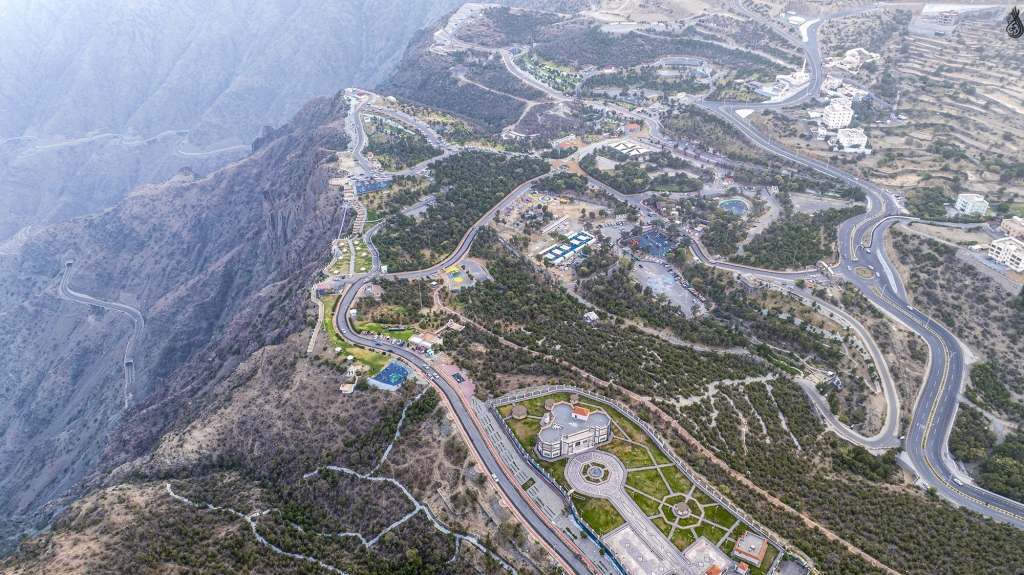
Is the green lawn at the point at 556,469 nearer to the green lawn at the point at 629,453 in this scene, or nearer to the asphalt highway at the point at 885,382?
the asphalt highway at the point at 885,382

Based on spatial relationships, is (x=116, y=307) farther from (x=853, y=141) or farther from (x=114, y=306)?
(x=853, y=141)

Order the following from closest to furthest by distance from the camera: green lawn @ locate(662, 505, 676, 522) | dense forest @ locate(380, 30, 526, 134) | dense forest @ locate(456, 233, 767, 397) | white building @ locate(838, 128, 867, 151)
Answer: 1. green lawn @ locate(662, 505, 676, 522)
2. dense forest @ locate(456, 233, 767, 397)
3. white building @ locate(838, 128, 867, 151)
4. dense forest @ locate(380, 30, 526, 134)

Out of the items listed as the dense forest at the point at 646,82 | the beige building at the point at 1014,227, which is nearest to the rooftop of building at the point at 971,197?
the beige building at the point at 1014,227

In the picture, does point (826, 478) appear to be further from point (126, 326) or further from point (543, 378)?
point (126, 326)

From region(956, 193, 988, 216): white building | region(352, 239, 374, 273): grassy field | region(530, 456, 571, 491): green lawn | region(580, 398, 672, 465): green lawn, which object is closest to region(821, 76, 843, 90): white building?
region(956, 193, 988, 216): white building

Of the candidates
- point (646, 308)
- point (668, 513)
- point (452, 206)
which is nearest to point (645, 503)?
point (668, 513)

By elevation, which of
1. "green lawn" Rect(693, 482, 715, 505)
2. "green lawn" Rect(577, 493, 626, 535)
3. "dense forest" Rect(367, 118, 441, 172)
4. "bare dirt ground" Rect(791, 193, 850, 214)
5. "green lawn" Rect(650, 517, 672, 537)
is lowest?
"bare dirt ground" Rect(791, 193, 850, 214)

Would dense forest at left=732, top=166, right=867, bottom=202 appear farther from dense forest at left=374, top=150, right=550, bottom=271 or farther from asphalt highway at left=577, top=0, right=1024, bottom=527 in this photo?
dense forest at left=374, top=150, right=550, bottom=271
